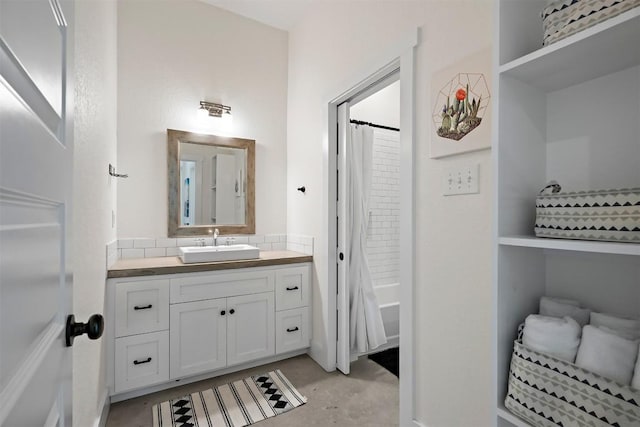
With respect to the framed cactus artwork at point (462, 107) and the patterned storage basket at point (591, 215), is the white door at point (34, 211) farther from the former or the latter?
the framed cactus artwork at point (462, 107)

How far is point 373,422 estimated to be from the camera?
1.83 meters

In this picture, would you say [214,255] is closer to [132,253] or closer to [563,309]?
[132,253]

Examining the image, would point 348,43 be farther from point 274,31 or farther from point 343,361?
point 343,361

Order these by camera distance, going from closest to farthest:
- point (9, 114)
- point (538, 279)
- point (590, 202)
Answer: point (9, 114)
point (590, 202)
point (538, 279)

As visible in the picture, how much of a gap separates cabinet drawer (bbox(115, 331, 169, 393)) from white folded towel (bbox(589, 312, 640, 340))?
2231 mm

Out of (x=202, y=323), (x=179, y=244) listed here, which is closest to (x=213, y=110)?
(x=179, y=244)

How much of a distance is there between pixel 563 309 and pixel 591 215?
32 cm

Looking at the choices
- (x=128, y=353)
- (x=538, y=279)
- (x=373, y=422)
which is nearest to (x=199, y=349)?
(x=128, y=353)

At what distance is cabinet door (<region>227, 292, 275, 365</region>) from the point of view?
Answer: 90.6 inches

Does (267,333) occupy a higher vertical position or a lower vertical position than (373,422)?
higher

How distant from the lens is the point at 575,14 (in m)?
0.82

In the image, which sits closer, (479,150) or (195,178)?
(479,150)

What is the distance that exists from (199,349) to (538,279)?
2.08 metres

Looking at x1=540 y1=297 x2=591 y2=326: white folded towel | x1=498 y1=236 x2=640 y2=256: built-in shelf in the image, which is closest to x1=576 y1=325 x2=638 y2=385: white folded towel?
x1=540 y1=297 x2=591 y2=326: white folded towel
